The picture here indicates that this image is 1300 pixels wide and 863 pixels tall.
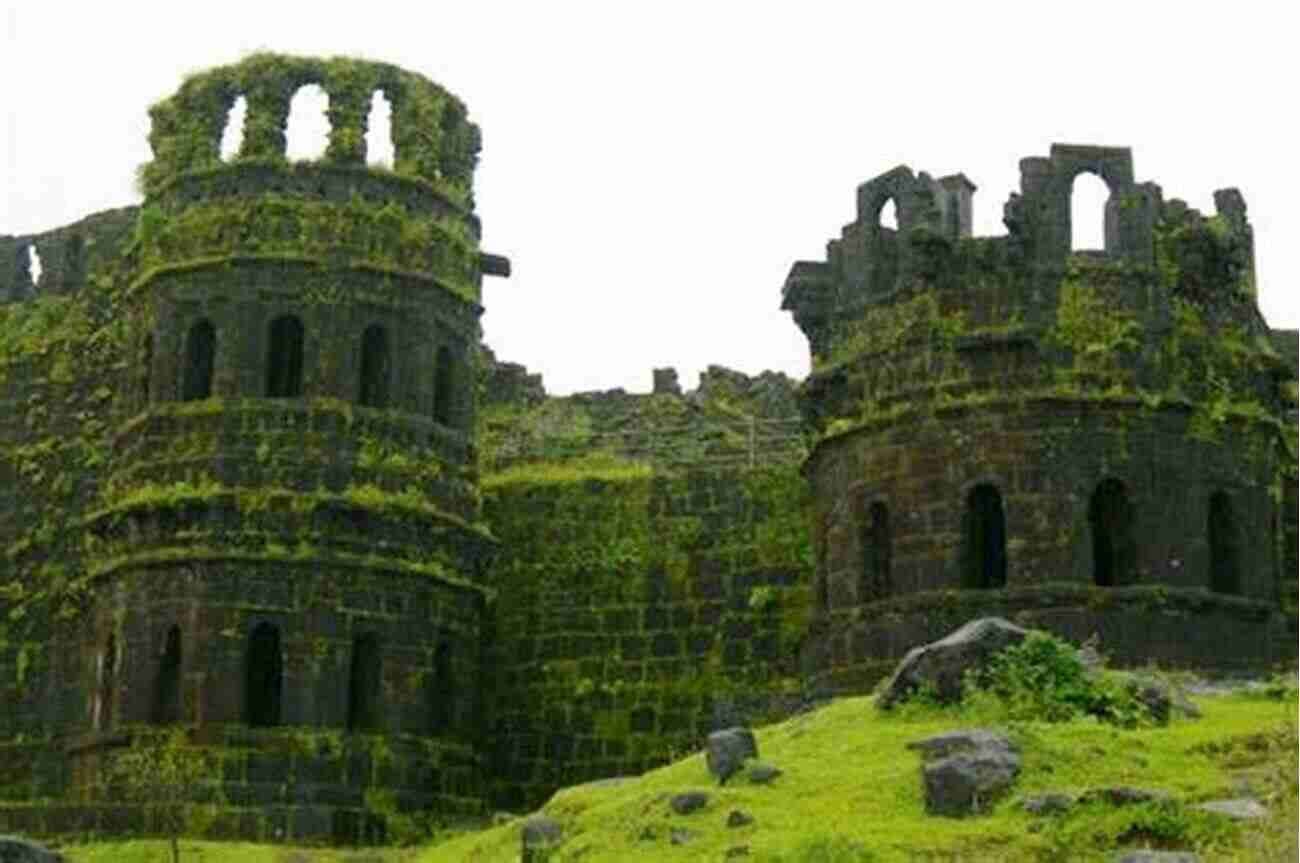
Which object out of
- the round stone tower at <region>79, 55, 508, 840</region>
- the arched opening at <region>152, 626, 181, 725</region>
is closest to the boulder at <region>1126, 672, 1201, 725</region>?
the round stone tower at <region>79, 55, 508, 840</region>

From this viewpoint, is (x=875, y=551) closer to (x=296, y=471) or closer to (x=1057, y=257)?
(x=1057, y=257)

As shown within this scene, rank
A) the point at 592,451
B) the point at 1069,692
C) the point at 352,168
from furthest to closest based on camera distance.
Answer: the point at 592,451 → the point at 352,168 → the point at 1069,692

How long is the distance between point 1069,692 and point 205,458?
37.3 feet

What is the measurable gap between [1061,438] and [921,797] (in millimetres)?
8947

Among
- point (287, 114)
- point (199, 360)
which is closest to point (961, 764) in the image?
point (199, 360)

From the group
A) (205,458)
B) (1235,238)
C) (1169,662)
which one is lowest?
(1169,662)

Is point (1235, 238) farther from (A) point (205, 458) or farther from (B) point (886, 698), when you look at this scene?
(A) point (205, 458)

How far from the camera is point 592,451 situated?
2902 centimetres

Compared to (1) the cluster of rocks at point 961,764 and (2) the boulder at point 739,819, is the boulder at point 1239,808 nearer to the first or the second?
(1) the cluster of rocks at point 961,764

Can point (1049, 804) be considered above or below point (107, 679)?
below

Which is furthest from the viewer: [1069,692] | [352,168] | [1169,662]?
[352,168]

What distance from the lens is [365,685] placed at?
25062 millimetres

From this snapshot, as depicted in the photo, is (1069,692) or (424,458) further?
(424,458)

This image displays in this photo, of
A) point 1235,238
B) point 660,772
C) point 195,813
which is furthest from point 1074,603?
point 195,813
